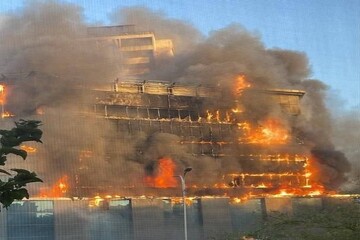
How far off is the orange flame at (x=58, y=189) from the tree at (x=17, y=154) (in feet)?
116

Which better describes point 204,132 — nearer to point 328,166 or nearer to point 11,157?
point 328,166

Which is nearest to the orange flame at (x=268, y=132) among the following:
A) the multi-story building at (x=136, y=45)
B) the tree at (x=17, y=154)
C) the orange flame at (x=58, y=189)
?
the orange flame at (x=58, y=189)

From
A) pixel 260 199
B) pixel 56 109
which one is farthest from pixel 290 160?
pixel 56 109

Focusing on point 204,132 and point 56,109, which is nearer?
point 56,109

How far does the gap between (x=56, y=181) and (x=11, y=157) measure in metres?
6.06

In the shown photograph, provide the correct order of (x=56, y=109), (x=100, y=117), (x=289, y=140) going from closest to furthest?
(x=56, y=109) < (x=100, y=117) < (x=289, y=140)

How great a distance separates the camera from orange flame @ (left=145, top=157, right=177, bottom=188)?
50094 mm

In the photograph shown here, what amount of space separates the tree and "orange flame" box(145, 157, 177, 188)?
42.1 metres

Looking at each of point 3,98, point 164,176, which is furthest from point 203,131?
point 3,98

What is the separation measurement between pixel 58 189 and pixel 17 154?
3692 centimetres

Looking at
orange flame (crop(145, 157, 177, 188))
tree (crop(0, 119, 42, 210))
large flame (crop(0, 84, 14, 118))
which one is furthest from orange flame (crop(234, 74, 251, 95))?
tree (crop(0, 119, 42, 210))

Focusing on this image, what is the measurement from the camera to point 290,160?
55.8m

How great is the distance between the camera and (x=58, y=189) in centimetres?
Result: 4378

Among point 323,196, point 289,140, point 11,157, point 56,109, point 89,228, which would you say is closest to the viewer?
point 11,157
